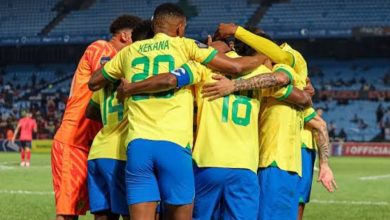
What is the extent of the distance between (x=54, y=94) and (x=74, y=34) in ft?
12.2

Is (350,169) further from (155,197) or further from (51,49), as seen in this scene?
(51,49)

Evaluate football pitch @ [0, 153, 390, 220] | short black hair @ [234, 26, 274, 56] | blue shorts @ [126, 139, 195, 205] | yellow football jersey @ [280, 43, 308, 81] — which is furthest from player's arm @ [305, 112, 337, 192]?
football pitch @ [0, 153, 390, 220]

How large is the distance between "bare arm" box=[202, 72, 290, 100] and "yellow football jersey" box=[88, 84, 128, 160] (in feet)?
2.41

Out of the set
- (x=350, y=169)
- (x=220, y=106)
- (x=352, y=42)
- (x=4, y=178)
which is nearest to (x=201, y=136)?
(x=220, y=106)

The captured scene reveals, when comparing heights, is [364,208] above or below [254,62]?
below

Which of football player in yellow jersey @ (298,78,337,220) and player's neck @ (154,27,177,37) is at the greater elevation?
player's neck @ (154,27,177,37)

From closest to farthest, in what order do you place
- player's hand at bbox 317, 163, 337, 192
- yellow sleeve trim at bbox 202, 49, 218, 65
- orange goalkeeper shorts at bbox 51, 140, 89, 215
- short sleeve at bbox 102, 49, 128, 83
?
yellow sleeve trim at bbox 202, 49, 218, 65 → short sleeve at bbox 102, 49, 128, 83 → orange goalkeeper shorts at bbox 51, 140, 89, 215 → player's hand at bbox 317, 163, 337, 192

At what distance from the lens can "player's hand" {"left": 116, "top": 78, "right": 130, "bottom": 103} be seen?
227 inches

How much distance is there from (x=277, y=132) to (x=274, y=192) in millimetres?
464

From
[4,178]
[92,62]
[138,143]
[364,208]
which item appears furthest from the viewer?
[4,178]

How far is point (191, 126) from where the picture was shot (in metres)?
5.75

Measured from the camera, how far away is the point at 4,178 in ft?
64.7

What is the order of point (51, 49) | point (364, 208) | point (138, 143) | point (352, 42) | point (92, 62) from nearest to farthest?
point (138, 143), point (92, 62), point (364, 208), point (352, 42), point (51, 49)

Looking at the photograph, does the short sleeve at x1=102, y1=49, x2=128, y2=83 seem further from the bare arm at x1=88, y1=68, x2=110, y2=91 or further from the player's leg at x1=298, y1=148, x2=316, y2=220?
the player's leg at x1=298, y1=148, x2=316, y2=220
